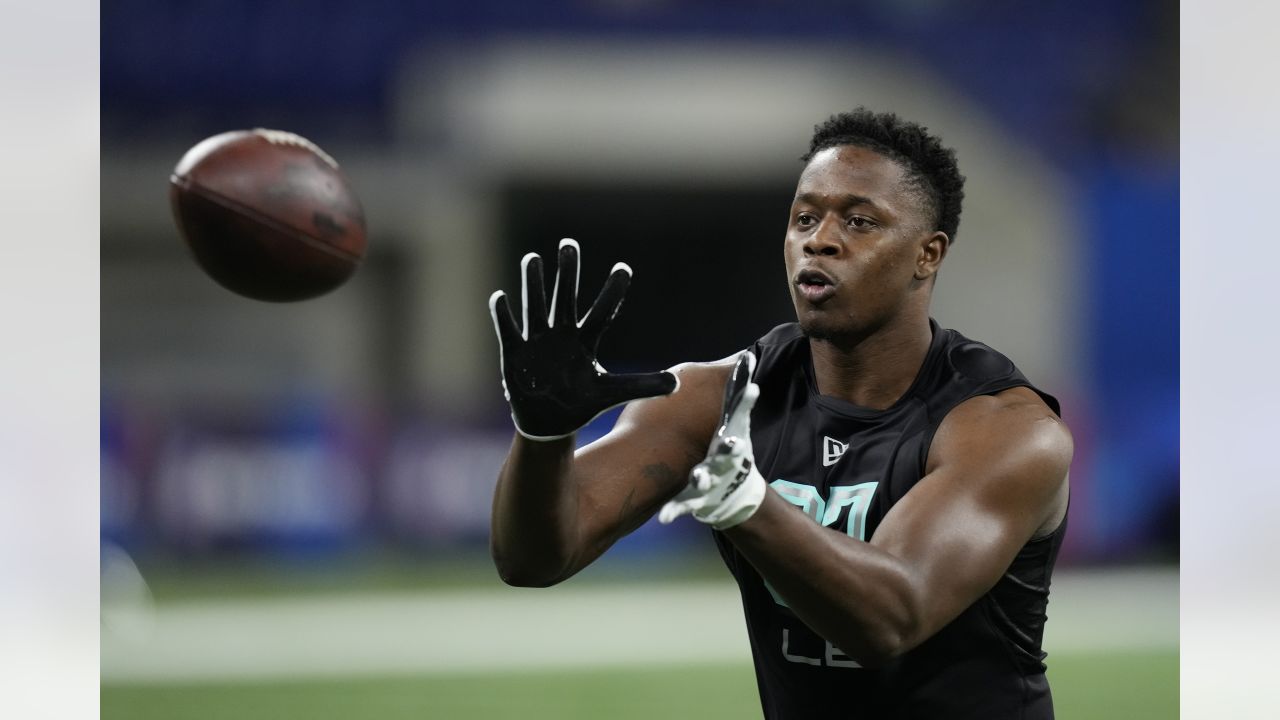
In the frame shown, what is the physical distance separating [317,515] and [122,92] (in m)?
3.48

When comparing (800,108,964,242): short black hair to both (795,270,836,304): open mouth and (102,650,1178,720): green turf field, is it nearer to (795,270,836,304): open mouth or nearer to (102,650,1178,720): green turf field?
(795,270,836,304): open mouth

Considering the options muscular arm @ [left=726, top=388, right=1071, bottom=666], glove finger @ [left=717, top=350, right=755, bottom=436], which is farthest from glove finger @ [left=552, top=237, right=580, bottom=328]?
muscular arm @ [left=726, top=388, right=1071, bottom=666]

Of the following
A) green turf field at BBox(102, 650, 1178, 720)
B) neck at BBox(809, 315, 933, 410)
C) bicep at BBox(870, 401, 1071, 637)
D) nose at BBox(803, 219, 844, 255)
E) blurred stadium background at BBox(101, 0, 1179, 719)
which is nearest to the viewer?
bicep at BBox(870, 401, 1071, 637)

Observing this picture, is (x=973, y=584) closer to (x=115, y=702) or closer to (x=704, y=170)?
(x=115, y=702)

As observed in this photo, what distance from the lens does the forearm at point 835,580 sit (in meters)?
1.99

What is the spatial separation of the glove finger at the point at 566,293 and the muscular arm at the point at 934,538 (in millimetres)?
432

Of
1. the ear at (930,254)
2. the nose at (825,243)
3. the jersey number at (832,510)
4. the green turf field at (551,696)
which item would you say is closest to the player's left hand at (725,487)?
the jersey number at (832,510)

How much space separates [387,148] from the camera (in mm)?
Answer: 9875

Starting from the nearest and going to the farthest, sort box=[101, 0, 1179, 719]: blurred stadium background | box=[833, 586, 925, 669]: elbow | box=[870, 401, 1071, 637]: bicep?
box=[833, 586, 925, 669]: elbow → box=[870, 401, 1071, 637]: bicep → box=[101, 0, 1179, 719]: blurred stadium background

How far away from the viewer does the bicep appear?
2152 millimetres

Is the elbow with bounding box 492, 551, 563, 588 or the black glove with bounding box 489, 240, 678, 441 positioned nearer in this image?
the black glove with bounding box 489, 240, 678, 441

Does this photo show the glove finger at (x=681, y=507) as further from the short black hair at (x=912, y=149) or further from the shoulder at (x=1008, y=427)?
the short black hair at (x=912, y=149)
